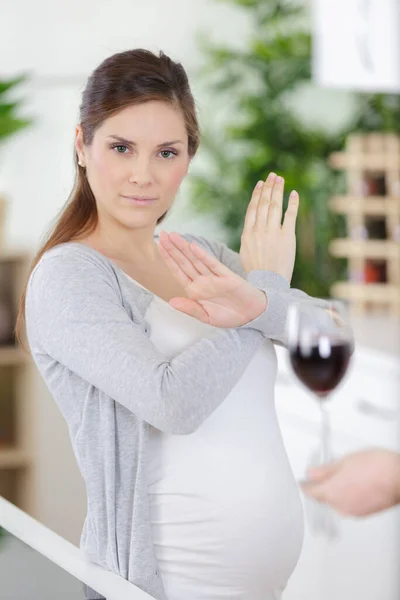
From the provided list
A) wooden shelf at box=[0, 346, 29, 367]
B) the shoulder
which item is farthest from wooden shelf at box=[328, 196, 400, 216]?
the shoulder

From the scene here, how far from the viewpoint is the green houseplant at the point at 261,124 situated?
10.5 ft

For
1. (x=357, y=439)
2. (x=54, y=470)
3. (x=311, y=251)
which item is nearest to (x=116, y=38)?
(x=311, y=251)

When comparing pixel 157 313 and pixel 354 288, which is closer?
pixel 157 313

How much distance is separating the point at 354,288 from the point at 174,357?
5.55 ft

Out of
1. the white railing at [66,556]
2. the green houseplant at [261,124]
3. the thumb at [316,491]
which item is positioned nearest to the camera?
the thumb at [316,491]

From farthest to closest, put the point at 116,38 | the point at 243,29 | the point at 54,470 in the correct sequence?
the point at 243,29, the point at 116,38, the point at 54,470

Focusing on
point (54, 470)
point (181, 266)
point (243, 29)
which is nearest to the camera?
point (181, 266)

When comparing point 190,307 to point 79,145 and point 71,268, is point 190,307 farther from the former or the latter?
point 79,145

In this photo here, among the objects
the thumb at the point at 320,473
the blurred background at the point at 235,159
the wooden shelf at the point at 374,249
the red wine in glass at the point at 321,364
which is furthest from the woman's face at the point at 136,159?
the wooden shelf at the point at 374,249

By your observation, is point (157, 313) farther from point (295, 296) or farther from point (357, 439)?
point (357, 439)

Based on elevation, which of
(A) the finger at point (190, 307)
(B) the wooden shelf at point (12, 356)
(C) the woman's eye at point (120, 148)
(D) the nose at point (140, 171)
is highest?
(C) the woman's eye at point (120, 148)

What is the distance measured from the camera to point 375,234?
8.51 feet

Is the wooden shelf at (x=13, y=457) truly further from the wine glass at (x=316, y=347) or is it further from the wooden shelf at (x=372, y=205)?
the wine glass at (x=316, y=347)

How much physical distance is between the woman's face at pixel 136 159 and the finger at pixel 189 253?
10cm
